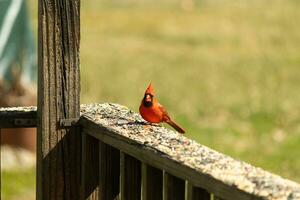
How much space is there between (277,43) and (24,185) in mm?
11648

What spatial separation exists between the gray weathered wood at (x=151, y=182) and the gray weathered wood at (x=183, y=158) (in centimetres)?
4

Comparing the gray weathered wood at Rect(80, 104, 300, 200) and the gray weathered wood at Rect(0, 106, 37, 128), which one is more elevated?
the gray weathered wood at Rect(80, 104, 300, 200)

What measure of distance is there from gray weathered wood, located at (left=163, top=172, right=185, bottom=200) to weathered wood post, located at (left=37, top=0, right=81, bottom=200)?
2.63ft

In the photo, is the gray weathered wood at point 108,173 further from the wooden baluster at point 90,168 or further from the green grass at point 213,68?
the green grass at point 213,68

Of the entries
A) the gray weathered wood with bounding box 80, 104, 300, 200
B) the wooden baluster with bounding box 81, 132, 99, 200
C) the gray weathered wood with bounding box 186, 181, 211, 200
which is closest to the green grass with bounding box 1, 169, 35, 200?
the wooden baluster with bounding box 81, 132, 99, 200

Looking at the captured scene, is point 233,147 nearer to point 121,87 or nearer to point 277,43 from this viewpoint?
point 121,87

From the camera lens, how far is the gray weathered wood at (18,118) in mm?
3432

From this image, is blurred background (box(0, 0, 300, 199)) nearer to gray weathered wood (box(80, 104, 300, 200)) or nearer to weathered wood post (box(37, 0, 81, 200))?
weathered wood post (box(37, 0, 81, 200))

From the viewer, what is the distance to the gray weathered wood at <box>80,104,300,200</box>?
2.22 m

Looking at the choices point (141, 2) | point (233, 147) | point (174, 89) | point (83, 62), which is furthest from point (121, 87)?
point (141, 2)

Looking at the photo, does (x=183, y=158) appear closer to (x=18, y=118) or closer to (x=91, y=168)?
(x=91, y=168)

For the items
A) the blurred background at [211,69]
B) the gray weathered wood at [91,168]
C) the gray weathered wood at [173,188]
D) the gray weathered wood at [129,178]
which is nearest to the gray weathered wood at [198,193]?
the gray weathered wood at [173,188]


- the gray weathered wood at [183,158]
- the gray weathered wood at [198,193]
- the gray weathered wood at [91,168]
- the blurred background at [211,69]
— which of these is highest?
the gray weathered wood at [183,158]

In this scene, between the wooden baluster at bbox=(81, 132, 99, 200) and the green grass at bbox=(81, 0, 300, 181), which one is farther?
the green grass at bbox=(81, 0, 300, 181)
